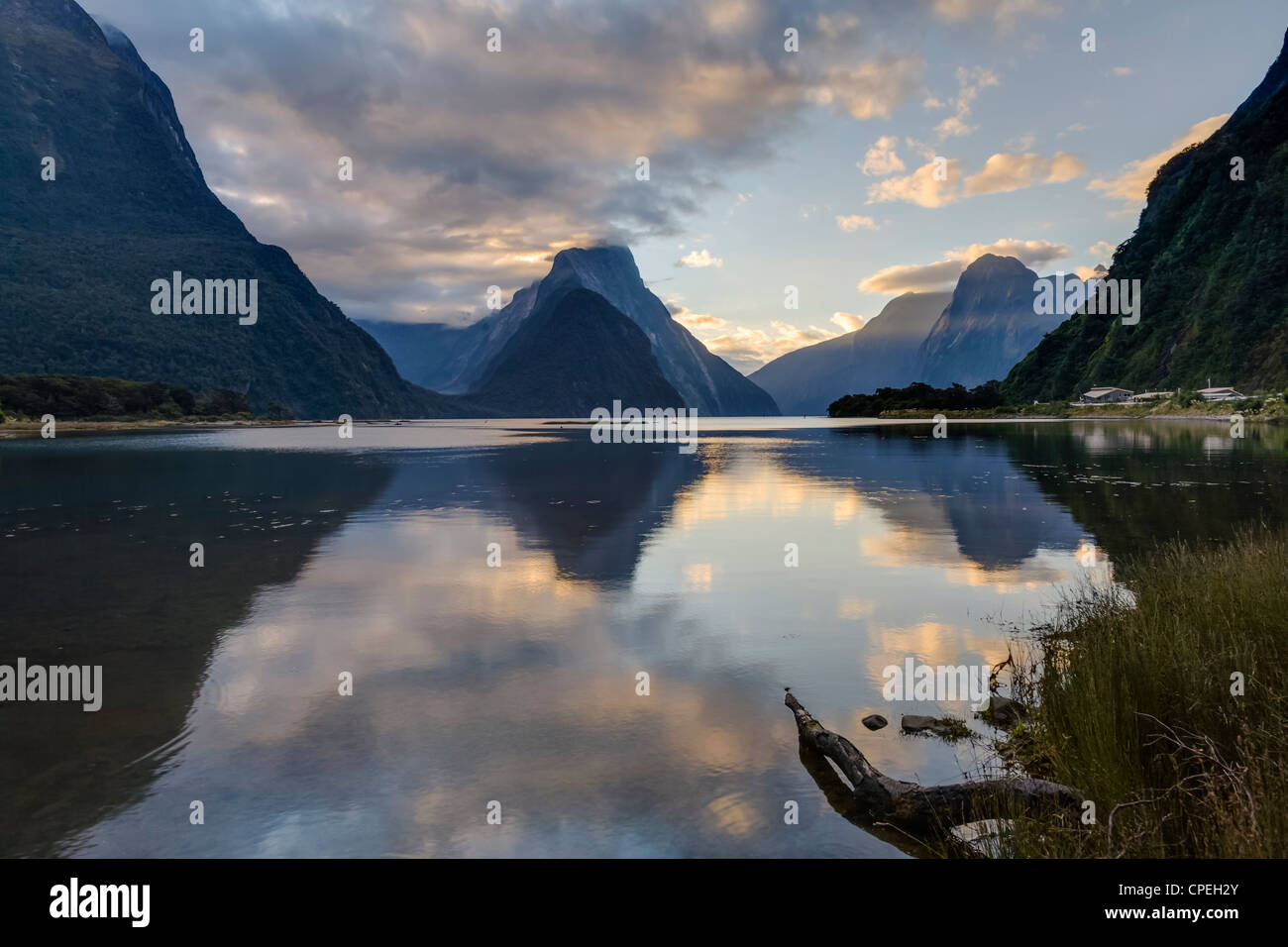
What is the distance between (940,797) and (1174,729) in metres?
2.57

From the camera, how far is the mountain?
423ft

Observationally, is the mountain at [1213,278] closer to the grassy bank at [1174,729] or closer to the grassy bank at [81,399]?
the grassy bank at [1174,729]

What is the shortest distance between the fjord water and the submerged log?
1.28 feet

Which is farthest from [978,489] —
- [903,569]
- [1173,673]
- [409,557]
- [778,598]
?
[1173,673]

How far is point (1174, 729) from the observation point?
25.3ft

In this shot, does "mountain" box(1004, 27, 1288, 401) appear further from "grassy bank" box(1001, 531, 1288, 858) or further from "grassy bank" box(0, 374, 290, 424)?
"grassy bank" box(0, 374, 290, 424)

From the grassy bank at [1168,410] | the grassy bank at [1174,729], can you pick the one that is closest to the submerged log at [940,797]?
the grassy bank at [1174,729]

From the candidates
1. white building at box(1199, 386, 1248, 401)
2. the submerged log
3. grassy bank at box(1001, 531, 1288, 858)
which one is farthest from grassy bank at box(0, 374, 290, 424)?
white building at box(1199, 386, 1248, 401)

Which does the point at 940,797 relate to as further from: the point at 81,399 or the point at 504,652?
the point at 81,399

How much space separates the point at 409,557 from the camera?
74.8ft

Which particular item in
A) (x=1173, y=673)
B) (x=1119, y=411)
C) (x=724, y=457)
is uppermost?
(x=1119, y=411)

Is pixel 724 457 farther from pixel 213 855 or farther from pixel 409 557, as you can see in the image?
pixel 213 855

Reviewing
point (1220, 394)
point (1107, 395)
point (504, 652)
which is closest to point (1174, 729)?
point (504, 652)

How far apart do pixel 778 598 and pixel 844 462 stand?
4586cm
